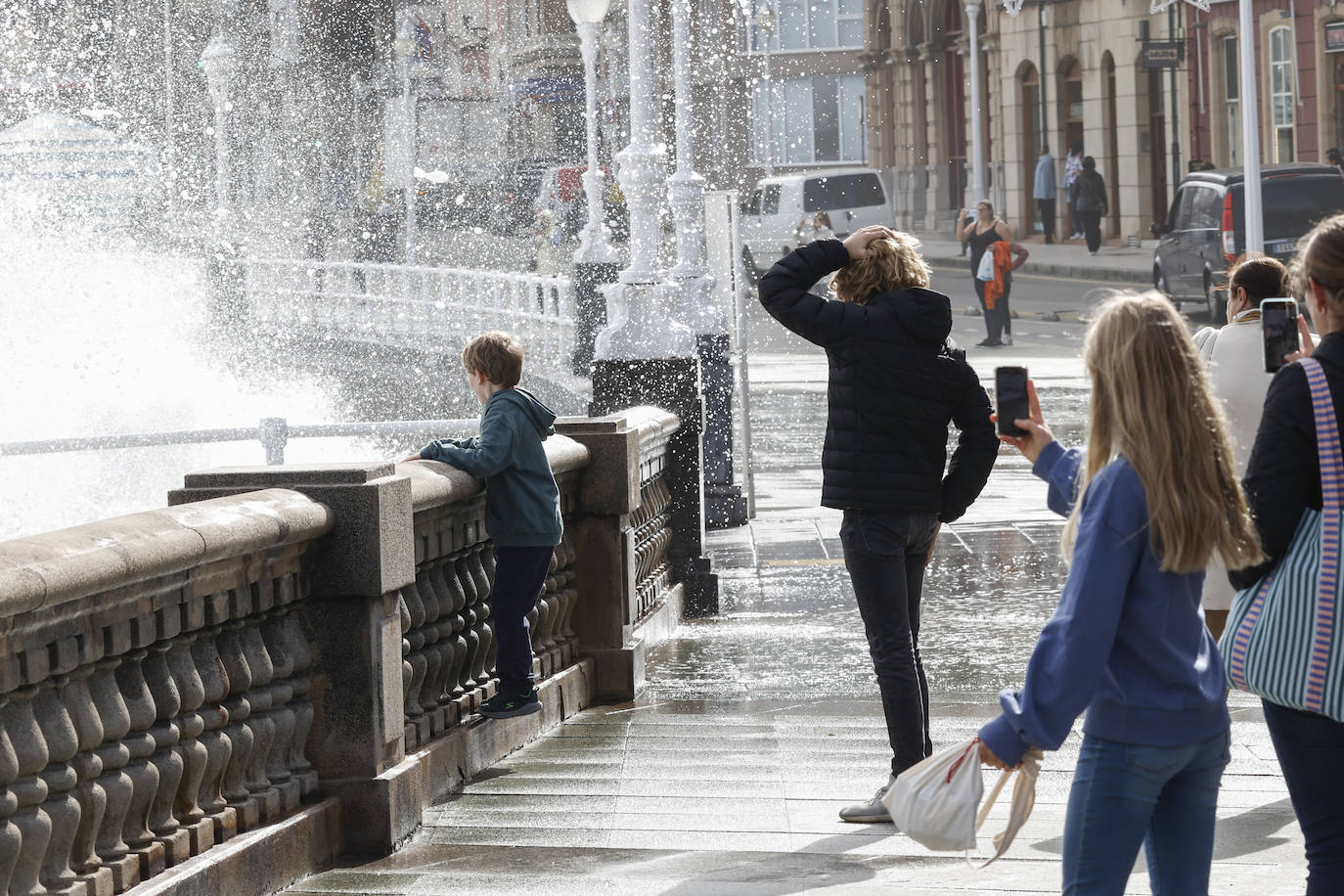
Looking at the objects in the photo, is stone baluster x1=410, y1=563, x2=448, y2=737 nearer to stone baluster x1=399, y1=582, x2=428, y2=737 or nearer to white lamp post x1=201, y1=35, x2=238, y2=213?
stone baluster x1=399, y1=582, x2=428, y2=737

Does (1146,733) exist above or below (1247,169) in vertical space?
below

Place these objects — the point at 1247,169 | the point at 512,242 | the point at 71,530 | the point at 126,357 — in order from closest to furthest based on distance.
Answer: the point at 71,530 → the point at 1247,169 → the point at 126,357 → the point at 512,242

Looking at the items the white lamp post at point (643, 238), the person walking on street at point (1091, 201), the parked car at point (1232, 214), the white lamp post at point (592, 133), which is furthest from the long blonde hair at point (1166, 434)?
the person walking on street at point (1091, 201)

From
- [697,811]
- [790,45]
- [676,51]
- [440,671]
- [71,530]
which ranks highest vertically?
[790,45]

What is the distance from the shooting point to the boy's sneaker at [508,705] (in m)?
6.48

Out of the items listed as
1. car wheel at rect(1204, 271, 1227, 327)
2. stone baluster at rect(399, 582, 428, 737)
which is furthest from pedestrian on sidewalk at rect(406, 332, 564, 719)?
car wheel at rect(1204, 271, 1227, 327)

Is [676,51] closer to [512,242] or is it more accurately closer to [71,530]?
[71,530]

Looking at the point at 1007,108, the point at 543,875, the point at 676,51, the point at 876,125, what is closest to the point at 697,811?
the point at 543,875

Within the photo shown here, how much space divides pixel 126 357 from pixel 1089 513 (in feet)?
94.0

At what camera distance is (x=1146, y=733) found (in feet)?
11.1

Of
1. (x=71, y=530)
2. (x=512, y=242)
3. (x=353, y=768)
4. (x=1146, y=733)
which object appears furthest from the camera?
(x=512, y=242)

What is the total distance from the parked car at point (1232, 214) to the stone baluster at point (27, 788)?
23.2m

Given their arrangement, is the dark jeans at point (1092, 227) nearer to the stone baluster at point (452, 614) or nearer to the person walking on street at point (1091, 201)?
the person walking on street at point (1091, 201)

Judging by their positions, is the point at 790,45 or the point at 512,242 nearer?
the point at 512,242
